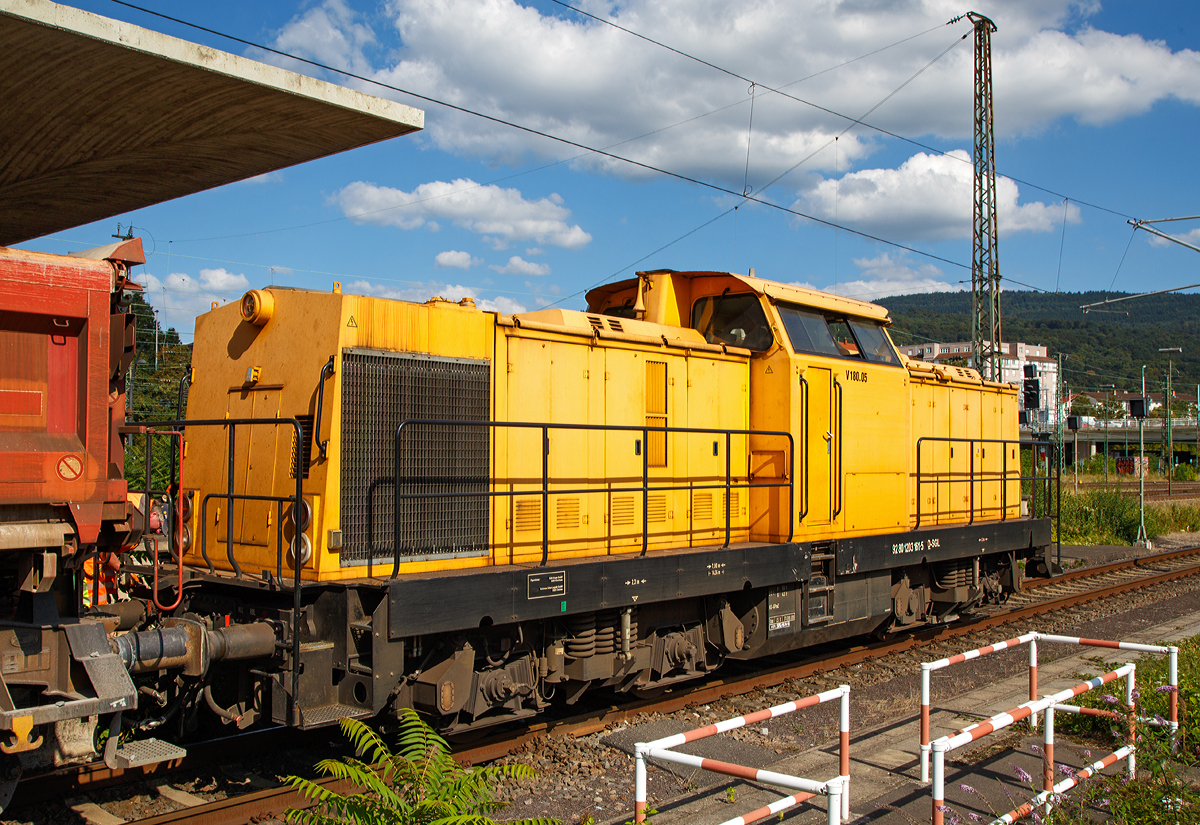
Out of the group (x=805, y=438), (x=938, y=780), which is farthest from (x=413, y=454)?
(x=805, y=438)

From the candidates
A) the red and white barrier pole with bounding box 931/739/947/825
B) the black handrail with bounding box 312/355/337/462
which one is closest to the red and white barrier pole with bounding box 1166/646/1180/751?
the red and white barrier pole with bounding box 931/739/947/825

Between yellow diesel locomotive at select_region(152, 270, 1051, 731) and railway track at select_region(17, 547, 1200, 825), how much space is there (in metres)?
0.28

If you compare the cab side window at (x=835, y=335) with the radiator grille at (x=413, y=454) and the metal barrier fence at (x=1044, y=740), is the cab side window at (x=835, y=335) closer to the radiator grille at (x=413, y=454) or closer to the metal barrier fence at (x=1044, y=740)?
the radiator grille at (x=413, y=454)

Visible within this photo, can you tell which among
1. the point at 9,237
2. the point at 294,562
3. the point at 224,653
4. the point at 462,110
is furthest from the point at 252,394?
the point at 9,237

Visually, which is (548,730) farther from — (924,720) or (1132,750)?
(1132,750)

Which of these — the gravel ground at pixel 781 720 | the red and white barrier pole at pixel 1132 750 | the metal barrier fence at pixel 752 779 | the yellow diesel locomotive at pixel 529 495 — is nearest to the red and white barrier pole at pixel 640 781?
the metal barrier fence at pixel 752 779

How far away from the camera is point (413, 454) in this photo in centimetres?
604

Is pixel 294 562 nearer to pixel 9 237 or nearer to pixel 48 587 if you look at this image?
pixel 48 587

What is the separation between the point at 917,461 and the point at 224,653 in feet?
25.9

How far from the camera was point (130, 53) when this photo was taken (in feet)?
21.6

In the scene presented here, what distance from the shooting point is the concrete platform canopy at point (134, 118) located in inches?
255

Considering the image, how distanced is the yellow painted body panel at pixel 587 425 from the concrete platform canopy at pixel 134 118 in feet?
6.59

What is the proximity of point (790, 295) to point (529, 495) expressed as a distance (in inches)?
141

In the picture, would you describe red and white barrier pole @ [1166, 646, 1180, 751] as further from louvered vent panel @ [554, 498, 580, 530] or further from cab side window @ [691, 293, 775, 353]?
louvered vent panel @ [554, 498, 580, 530]
